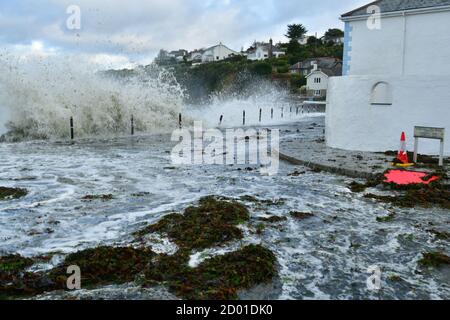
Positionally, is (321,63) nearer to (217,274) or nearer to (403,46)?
(403,46)

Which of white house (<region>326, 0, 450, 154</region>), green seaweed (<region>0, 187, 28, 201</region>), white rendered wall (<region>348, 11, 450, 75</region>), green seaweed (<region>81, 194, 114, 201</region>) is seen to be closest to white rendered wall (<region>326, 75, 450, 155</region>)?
white house (<region>326, 0, 450, 154</region>)

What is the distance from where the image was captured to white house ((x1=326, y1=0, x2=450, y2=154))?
12023 millimetres

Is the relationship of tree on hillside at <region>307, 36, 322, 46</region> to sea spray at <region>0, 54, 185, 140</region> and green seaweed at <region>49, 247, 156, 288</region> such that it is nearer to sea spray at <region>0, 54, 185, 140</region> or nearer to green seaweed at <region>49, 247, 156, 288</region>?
sea spray at <region>0, 54, 185, 140</region>

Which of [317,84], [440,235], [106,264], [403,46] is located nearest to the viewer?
[106,264]

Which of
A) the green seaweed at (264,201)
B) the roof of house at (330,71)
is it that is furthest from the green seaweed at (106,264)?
the roof of house at (330,71)

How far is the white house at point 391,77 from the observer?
12023 millimetres

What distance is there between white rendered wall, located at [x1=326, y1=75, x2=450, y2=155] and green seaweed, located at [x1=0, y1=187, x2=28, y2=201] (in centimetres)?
979

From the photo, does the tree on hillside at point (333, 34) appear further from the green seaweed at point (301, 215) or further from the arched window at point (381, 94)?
the green seaweed at point (301, 215)

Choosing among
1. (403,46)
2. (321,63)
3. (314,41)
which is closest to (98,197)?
(403,46)

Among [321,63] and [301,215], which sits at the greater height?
[321,63]

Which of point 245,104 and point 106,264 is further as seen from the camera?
point 245,104

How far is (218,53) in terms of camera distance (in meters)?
119

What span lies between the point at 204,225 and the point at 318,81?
65.4 meters
